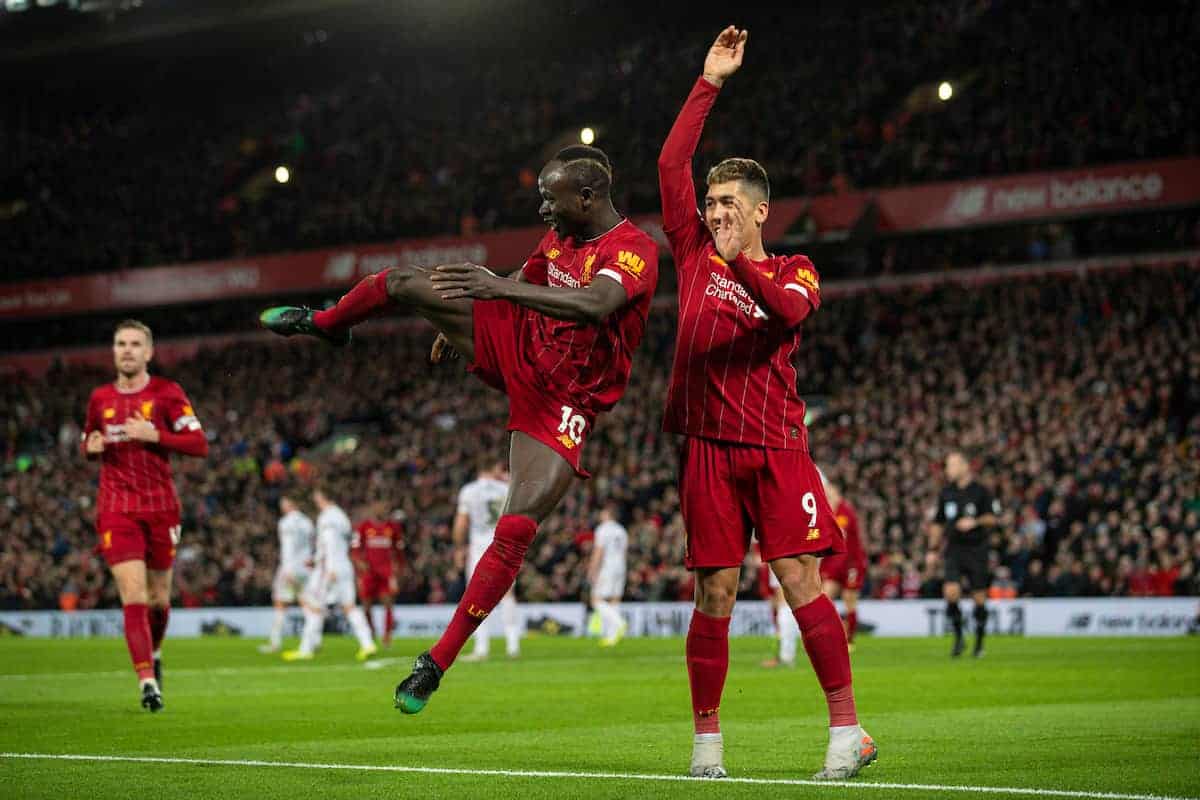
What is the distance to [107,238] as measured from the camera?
4447 centimetres

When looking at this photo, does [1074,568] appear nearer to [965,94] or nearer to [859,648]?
[859,648]

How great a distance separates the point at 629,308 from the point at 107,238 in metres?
39.7

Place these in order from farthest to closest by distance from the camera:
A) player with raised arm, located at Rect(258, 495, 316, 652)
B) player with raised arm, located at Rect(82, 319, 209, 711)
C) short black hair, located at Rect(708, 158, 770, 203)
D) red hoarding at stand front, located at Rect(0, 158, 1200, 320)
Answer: red hoarding at stand front, located at Rect(0, 158, 1200, 320)
player with raised arm, located at Rect(258, 495, 316, 652)
player with raised arm, located at Rect(82, 319, 209, 711)
short black hair, located at Rect(708, 158, 770, 203)

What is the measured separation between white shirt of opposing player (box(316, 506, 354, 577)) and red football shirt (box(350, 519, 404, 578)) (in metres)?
1.39

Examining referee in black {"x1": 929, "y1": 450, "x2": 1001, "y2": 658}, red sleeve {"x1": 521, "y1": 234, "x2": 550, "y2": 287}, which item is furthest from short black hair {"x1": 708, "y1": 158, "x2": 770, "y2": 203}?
referee in black {"x1": 929, "y1": 450, "x2": 1001, "y2": 658}

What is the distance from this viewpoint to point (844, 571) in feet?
67.5

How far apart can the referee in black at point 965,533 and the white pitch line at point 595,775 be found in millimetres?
13437

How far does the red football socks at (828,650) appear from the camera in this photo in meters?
7.09

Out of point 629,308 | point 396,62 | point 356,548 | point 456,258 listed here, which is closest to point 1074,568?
point 356,548

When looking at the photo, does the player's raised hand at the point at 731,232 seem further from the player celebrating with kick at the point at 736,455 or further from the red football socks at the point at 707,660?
the red football socks at the point at 707,660

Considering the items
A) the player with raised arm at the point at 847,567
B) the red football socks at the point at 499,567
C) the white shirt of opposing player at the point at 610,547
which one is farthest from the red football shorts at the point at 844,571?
the red football socks at the point at 499,567

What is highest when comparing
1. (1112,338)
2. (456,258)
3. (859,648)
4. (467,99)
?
(467,99)

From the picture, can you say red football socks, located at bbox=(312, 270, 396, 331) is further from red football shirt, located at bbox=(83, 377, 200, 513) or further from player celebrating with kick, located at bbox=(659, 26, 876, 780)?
red football shirt, located at bbox=(83, 377, 200, 513)

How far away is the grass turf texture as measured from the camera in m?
6.89
